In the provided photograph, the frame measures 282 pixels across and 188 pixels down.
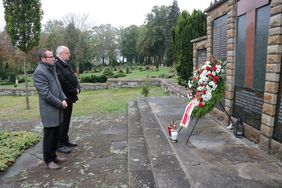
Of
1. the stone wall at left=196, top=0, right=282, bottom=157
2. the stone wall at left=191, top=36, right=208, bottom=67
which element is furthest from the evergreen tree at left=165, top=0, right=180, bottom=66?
the stone wall at left=196, top=0, right=282, bottom=157

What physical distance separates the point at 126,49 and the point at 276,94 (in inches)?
2057

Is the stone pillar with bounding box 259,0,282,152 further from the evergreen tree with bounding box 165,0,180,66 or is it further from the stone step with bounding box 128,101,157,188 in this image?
the evergreen tree with bounding box 165,0,180,66

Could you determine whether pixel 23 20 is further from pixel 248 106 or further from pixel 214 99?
pixel 248 106

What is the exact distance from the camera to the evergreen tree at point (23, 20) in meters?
9.05

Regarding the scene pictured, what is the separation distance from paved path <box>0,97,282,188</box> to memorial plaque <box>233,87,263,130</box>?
0.34 metres

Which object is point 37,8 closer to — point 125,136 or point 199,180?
point 125,136

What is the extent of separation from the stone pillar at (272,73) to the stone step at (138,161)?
1.67 m

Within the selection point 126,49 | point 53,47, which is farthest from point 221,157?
point 126,49

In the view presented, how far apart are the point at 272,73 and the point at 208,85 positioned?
2.97 ft

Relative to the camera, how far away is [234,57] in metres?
4.63

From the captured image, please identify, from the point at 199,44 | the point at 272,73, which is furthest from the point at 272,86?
the point at 199,44

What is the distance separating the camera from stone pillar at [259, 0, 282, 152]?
318cm

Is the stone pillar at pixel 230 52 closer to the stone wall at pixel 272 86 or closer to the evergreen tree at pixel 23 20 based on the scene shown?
the stone wall at pixel 272 86

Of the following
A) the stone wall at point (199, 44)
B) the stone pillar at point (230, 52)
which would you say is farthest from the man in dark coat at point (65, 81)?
the stone wall at point (199, 44)
